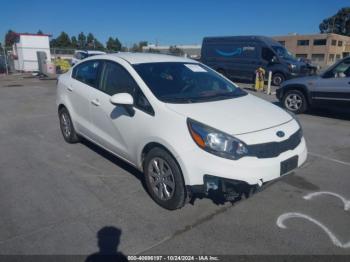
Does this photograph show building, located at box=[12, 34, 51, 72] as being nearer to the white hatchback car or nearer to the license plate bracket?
the white hatchback car

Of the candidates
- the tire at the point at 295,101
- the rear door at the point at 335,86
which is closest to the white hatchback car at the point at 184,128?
the rear door at the point at 335,86

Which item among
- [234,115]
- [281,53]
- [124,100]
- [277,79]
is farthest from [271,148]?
[281,53]

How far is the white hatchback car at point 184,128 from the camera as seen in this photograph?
2.86 m

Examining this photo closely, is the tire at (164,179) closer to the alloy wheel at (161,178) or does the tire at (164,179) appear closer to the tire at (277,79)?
the alloy wheel at (161,178)

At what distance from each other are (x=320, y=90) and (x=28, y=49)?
810 inches

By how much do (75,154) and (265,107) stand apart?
3166 millimetres

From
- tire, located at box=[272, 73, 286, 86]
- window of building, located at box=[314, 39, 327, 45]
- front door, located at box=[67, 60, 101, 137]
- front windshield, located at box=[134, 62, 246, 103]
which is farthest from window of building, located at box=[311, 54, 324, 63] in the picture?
front door, located at box=[67, 60, 101, 137]

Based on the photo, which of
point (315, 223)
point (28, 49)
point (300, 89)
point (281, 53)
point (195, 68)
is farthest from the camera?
point (28, 49)

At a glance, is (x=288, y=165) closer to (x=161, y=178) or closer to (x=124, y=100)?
(x=161, y=178)

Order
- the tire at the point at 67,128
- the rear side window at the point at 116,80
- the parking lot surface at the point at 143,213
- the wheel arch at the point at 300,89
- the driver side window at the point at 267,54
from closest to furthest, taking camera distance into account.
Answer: the parking lot surface at the point at 143,213 < the rear side window at the point at 116,80 < the tire at the point at 67,128 < the wheel arch at the point at 300,89 < the driver side window at the point at 267,54

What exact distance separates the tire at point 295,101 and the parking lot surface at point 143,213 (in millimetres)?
3311

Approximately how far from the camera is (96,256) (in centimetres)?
261

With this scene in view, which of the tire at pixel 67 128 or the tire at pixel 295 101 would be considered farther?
the tire at pixel 295 101

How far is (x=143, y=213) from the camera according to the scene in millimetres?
3258
